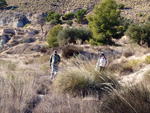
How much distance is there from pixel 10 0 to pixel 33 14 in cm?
2081

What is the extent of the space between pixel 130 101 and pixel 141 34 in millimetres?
18863

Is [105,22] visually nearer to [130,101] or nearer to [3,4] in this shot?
[130,101]

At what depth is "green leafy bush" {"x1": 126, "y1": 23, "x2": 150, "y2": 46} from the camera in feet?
61.6

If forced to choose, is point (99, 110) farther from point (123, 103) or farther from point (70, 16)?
point (70, 16)

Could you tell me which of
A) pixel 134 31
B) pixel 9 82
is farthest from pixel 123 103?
pixel 134 31

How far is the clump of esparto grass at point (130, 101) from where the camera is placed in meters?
2.27

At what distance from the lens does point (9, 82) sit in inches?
142

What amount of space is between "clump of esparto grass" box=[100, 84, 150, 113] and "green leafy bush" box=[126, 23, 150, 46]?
18330 millimetres

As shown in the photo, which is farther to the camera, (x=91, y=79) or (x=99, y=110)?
(x=91, y=79)

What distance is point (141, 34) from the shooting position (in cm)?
1883

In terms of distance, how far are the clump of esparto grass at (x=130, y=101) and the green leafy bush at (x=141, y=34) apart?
18.3m

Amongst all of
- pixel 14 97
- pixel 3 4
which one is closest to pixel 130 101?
pixel 14 97

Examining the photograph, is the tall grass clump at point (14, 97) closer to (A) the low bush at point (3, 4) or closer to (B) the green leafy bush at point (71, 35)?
(B) the green leafy bush at point (71, 35)

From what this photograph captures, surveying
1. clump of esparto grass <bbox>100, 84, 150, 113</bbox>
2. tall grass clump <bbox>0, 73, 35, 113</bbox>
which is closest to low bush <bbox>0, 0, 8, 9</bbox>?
tall grass clump <bbox>0, 73, 35, 113</bbox>
